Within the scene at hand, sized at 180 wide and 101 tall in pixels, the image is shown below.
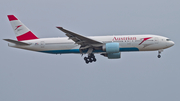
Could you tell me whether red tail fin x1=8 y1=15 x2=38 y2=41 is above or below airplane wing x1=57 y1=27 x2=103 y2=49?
above

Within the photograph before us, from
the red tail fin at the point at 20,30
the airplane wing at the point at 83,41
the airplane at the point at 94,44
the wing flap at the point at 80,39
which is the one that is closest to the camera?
the wing flap at the point at 80,39

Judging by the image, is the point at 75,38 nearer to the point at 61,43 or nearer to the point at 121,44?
the point at 61,43

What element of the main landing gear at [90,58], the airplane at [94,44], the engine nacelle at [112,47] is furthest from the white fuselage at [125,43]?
the engine nacelle at [112,47]

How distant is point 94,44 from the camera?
44094 millimetres

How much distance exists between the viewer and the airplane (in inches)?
1706

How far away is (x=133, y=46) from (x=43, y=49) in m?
13.0

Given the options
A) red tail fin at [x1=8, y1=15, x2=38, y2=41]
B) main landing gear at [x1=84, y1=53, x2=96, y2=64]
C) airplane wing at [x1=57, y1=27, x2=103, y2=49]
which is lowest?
main landing gear at [x1=84, y1=53, x2=96, y2=64]

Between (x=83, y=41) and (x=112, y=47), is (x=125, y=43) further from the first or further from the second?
(x=83, y=41)

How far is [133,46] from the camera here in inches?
1726

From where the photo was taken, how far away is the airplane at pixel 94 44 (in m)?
43.3

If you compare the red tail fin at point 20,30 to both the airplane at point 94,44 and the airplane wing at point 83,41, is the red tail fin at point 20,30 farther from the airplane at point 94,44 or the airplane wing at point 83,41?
the airplane wing at point 83,41

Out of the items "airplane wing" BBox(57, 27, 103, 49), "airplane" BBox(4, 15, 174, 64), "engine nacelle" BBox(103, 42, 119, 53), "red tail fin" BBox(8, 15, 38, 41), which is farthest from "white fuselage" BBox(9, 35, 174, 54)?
"red tail fin" BBox(8, 15, 38, 41)

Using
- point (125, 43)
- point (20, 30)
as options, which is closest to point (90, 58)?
point (125, 43)

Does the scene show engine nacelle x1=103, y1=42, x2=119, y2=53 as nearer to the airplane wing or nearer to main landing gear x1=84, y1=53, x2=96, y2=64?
the airplane wing
